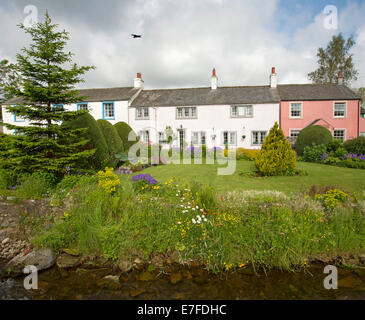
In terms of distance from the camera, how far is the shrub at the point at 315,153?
582 inches

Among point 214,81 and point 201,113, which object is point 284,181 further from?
point 214,81

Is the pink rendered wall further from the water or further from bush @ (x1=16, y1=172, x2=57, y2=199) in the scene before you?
bush @ (x1=16, y1=172, x2=57, y2=199)

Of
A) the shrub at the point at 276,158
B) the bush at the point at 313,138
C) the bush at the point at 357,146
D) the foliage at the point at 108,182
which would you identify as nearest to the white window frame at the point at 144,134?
the bush at the point at 313,138

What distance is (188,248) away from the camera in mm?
4535

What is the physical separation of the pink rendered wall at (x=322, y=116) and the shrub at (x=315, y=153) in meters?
7.93

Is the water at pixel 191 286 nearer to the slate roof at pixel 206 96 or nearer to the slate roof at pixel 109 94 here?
the slate roof at pixel 206 96

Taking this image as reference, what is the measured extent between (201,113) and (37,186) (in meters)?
19.6

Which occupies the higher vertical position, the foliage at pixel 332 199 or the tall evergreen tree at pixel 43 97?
the tall evergreen tree at pixel 43 97

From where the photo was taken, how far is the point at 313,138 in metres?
16.9

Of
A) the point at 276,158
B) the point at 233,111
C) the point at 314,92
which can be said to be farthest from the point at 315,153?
the point at 314,92

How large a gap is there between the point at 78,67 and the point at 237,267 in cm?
738

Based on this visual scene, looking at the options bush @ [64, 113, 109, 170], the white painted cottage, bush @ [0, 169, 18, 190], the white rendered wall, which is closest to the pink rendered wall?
the white rendered wall

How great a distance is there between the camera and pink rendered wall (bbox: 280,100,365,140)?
22250mm
